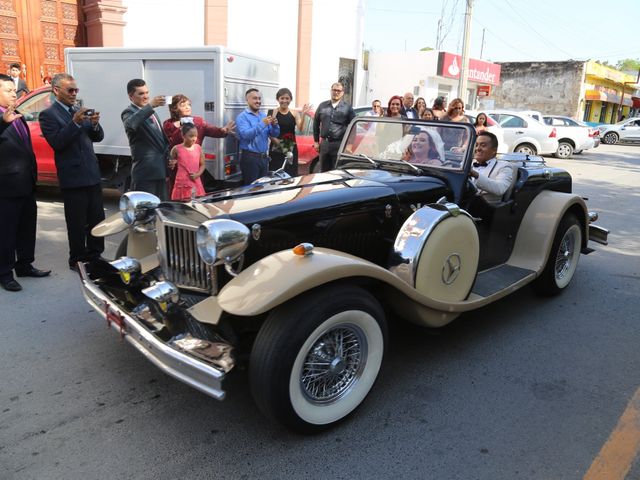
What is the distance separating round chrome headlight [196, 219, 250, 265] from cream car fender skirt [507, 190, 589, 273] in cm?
275

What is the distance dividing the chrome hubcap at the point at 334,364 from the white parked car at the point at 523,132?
14.7 metres

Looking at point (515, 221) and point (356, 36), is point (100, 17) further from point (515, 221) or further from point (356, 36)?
point (515, 221)

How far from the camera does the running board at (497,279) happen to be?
3877 mm

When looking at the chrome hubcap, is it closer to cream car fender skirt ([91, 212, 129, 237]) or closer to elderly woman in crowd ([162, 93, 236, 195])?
cream car fender skirt ([91, 212, 129, 237])

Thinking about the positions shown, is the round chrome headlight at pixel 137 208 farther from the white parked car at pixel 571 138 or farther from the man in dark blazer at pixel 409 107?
the white parked car at pixel 571 138

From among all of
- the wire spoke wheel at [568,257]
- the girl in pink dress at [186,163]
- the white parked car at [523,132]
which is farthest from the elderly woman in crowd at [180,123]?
the white parked car at [523,132]

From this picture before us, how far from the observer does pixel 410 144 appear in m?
4.17

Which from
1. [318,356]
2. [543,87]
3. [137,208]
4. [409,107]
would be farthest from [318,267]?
[543,87]

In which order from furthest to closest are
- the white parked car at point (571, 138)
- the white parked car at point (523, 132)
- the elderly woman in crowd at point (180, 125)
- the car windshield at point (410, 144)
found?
the white parked car at point (571, 138) → the white parked car at point (523, 132) → the elderly woman in crowd at point (180, 125) → the car windshield at point (410, 144)

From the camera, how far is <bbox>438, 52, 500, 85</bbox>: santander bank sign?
2434 cm

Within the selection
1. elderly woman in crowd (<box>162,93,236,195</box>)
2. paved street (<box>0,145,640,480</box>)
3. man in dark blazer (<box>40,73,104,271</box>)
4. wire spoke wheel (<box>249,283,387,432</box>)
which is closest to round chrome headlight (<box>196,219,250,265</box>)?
wire spoke wheel (<box>249,283,387,432</box>)

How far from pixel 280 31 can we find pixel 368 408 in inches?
569

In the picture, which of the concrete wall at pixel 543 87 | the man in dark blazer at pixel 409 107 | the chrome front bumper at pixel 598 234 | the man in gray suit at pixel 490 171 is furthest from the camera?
the concrete wall at pixel 543 87

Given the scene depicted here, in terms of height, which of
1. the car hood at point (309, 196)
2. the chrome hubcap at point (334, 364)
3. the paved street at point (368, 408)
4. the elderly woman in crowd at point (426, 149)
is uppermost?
the elderly woman in crowd at point (426, 149)
